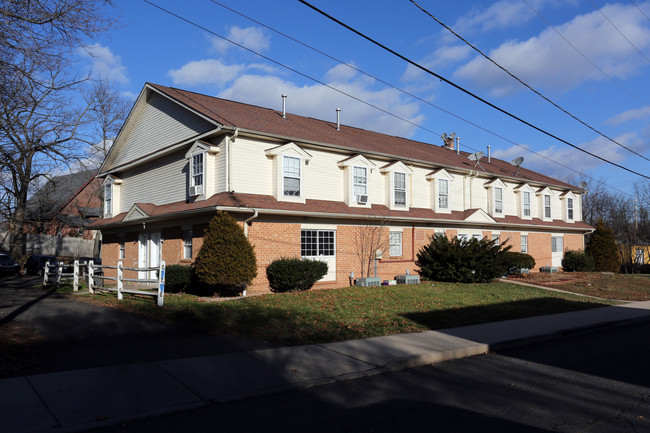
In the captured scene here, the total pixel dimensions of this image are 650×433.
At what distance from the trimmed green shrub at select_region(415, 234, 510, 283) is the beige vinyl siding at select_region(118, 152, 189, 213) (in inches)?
465

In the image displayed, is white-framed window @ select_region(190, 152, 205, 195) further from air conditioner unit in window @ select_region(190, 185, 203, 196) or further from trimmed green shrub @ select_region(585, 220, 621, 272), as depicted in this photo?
trimmed green shrub @ select_region(585, 220, 621, 272)

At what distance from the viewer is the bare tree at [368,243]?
2077 cm

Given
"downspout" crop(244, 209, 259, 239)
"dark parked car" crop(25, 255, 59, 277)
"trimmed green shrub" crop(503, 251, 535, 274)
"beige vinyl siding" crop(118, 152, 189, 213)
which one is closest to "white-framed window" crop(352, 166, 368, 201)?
"downspout" crop(244, 209, 259, 239)

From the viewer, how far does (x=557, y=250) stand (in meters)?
33.6

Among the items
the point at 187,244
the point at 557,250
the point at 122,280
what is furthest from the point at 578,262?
the point at 122,280

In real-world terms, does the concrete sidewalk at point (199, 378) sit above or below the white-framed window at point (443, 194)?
below

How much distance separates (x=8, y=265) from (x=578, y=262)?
3826 centimetres

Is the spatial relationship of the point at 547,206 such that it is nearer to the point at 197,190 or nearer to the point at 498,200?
the point at 498,200

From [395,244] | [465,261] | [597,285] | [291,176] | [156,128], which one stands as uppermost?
[156,128]

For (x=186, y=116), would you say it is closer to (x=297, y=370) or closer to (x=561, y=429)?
(x=297, y=370)

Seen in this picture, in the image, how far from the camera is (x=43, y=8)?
407 inches

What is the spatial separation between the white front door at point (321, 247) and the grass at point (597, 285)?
11.3 meters

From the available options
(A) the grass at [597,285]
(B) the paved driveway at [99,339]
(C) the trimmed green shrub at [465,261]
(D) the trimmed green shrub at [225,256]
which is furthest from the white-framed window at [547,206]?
(B) the paved driveway at [99,339]

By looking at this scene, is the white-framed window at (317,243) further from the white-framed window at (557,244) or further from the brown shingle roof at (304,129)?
the white-framed window at (557,244)
